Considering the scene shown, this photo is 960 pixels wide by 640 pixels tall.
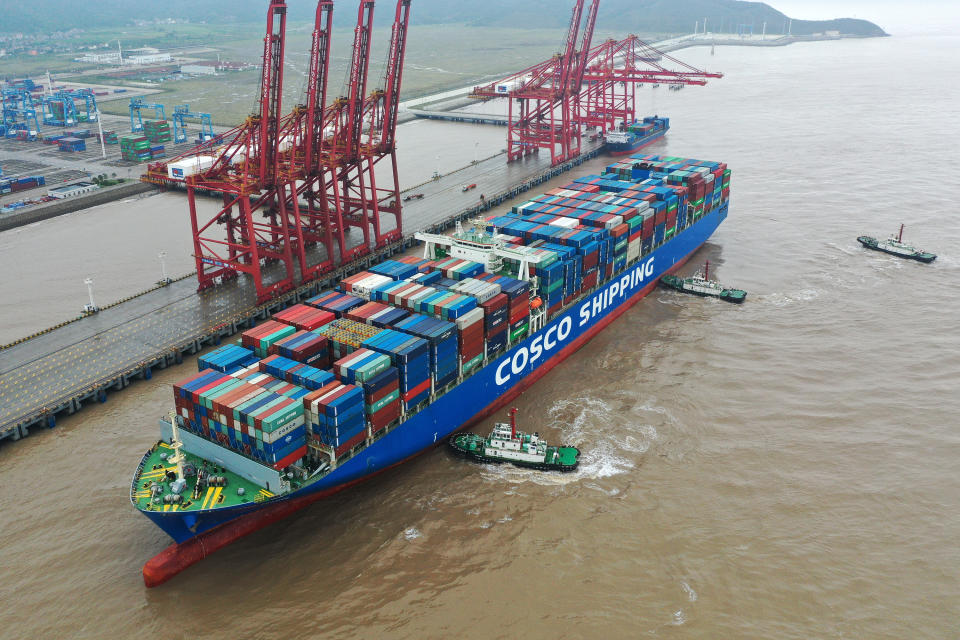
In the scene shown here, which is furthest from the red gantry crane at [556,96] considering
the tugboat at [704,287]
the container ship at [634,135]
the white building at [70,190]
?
the white building at [70,190]

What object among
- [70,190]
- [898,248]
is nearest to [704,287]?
[898,248]

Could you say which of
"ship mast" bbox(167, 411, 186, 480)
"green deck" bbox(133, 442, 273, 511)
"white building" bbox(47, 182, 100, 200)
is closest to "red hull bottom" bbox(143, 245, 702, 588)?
"green deck" bbox(133, 442, 273, 511)

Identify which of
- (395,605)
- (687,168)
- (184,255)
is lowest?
(395,605)

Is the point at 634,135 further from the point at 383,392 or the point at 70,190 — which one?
the point at 383,392

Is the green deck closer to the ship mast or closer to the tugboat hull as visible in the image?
the ship mast

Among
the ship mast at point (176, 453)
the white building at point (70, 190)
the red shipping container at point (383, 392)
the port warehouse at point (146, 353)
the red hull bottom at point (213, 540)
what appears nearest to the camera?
the red hull bottom at point (213, 540)

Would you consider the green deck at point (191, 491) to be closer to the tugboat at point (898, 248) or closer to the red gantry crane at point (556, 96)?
the tugboat at point (898, 248)

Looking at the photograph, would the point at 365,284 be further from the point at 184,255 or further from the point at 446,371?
the point at 184,255

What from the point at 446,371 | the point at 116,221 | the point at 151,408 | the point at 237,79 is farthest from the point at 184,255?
the point at 237,79
